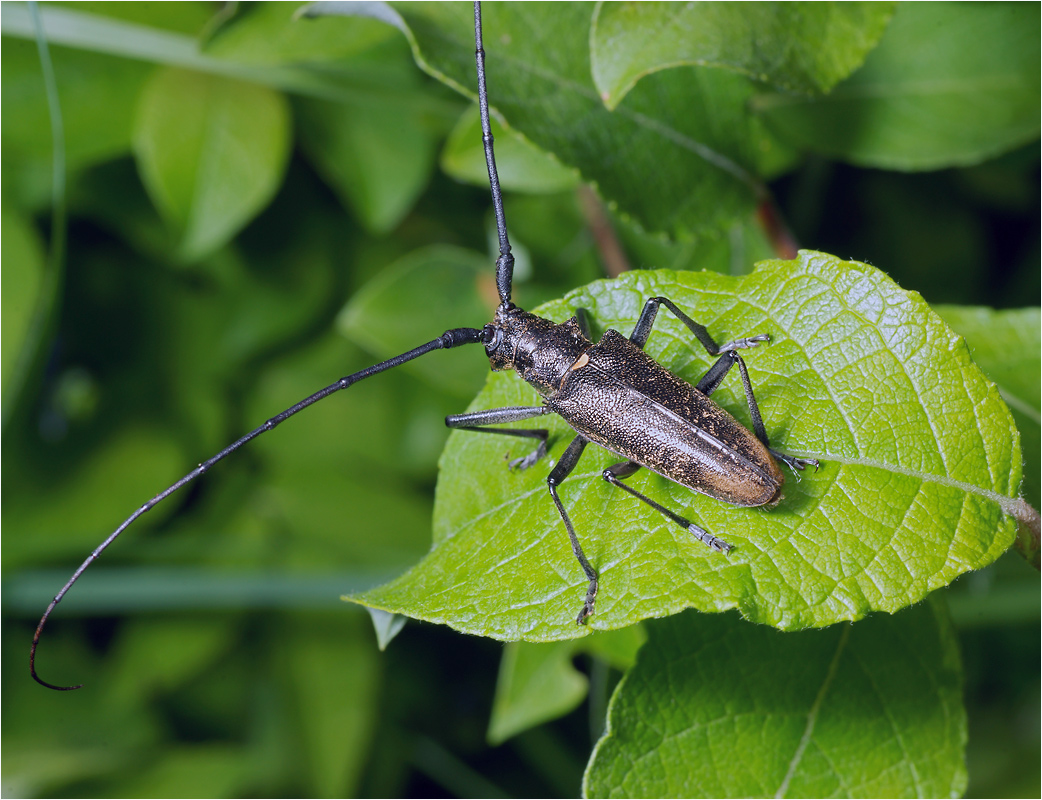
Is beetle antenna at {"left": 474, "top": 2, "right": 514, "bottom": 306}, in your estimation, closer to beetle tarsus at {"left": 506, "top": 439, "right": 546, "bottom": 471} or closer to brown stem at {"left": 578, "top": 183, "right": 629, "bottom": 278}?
brown stem at {"left": 578, "top": 183, "right": 629, "bottom": 278}

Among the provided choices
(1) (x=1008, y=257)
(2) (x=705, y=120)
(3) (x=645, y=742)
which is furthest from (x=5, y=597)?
(1) (x=1008, y=257)

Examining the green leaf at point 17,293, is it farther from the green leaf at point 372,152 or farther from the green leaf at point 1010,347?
the green leaf at point 1010,347

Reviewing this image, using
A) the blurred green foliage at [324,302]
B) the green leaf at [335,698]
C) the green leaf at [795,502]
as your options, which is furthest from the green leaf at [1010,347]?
the green leaf at [335,698]

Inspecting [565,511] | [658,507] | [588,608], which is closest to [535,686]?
[565,511]

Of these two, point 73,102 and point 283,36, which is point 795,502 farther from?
point 73,102

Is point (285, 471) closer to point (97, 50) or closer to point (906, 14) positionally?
point (97, 50)

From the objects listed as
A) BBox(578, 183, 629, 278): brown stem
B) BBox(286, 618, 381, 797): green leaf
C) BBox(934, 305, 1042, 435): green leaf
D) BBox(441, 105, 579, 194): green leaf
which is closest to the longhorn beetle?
BBox(441, 105, 579, 194): green leaf
